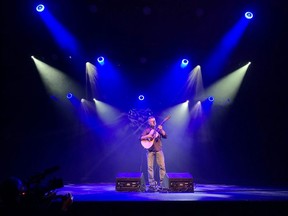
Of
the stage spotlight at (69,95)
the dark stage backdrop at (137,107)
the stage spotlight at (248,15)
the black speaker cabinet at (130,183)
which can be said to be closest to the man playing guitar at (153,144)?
the black speaker cabinet at (130,183)

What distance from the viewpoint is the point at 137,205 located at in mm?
5668

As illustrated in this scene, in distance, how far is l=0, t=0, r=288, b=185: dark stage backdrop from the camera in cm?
1112

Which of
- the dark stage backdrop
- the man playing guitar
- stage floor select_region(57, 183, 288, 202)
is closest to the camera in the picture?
stage floor select_region(57, 183, 288, 202)

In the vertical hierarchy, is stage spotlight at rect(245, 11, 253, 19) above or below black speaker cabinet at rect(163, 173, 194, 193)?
above

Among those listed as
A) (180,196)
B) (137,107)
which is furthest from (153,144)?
(137,107)

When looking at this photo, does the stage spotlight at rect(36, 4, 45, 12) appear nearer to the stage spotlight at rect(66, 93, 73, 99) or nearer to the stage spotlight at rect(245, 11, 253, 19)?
A: the stage spotlight at rect(66, 93, 73, 99)

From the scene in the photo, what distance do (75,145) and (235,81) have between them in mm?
6565

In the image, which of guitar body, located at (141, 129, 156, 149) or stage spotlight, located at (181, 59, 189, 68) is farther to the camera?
stage spotlight, located at (181, 59, 189, 68)

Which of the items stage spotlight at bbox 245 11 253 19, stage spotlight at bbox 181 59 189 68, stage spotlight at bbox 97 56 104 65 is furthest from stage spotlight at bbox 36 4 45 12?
stage spotlight at bbox 245 11 253 19

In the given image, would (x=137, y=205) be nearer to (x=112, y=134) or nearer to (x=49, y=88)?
(x=112, y=134)

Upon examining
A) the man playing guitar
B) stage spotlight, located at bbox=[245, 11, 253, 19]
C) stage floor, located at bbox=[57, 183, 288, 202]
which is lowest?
stage floor, located at bbox=[57, 183, 288, 202]

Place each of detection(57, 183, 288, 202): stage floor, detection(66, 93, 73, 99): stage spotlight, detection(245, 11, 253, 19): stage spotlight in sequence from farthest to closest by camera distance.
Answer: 1. detection(66, 93, 73, 99): stage spotlight
2. detection(245, 11, 253, 19): stage spotlight
3. detection(57, 183, 288, 202): stage floor

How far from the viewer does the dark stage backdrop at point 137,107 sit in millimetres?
11117

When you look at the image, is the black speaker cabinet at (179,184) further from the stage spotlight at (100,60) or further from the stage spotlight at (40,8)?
the stage spotlight at (40,8)
